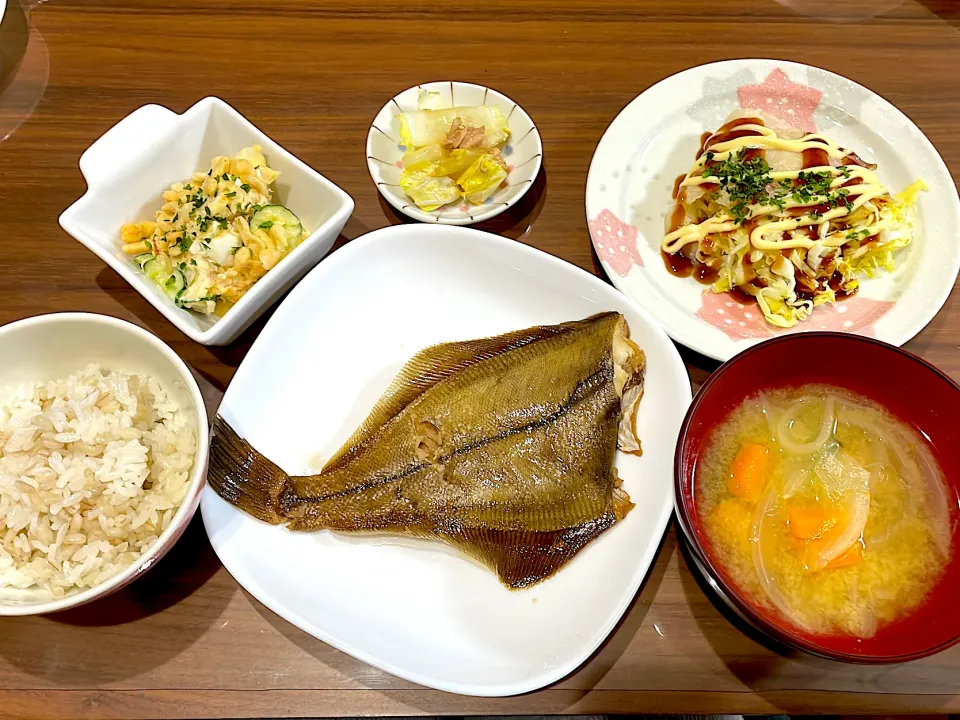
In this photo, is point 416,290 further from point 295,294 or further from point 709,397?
point 709,397

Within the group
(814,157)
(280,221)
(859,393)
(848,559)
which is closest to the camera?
(848,559)

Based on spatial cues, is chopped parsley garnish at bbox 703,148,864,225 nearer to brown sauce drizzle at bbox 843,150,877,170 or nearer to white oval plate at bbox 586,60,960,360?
brown sauce drizzle at bbox 843,150,877,170

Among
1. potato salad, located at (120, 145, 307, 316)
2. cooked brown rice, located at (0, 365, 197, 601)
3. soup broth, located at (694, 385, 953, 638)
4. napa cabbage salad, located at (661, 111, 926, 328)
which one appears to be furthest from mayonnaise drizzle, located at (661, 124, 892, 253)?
cooked brown rice, located at (0, 365, 197, 601)

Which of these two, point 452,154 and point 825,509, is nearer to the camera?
point 825,509

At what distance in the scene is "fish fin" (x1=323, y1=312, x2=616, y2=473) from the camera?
137 cm

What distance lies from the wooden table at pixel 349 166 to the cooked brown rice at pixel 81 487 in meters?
0.15

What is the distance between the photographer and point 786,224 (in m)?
1.51

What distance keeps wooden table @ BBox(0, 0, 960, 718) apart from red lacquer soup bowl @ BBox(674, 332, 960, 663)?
0.74ft

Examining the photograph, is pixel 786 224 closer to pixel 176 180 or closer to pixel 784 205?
pixel 784 205

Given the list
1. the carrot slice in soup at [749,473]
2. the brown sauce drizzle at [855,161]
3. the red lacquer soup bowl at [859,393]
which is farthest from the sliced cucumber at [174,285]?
the brown sauce drizzle at [855,161]

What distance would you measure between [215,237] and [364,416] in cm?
49

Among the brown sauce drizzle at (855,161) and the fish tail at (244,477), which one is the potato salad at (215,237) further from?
the brown sauce drizzle at (855,161)

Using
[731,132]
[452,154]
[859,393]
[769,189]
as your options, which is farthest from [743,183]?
[452,154]

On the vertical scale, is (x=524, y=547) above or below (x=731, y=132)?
below
